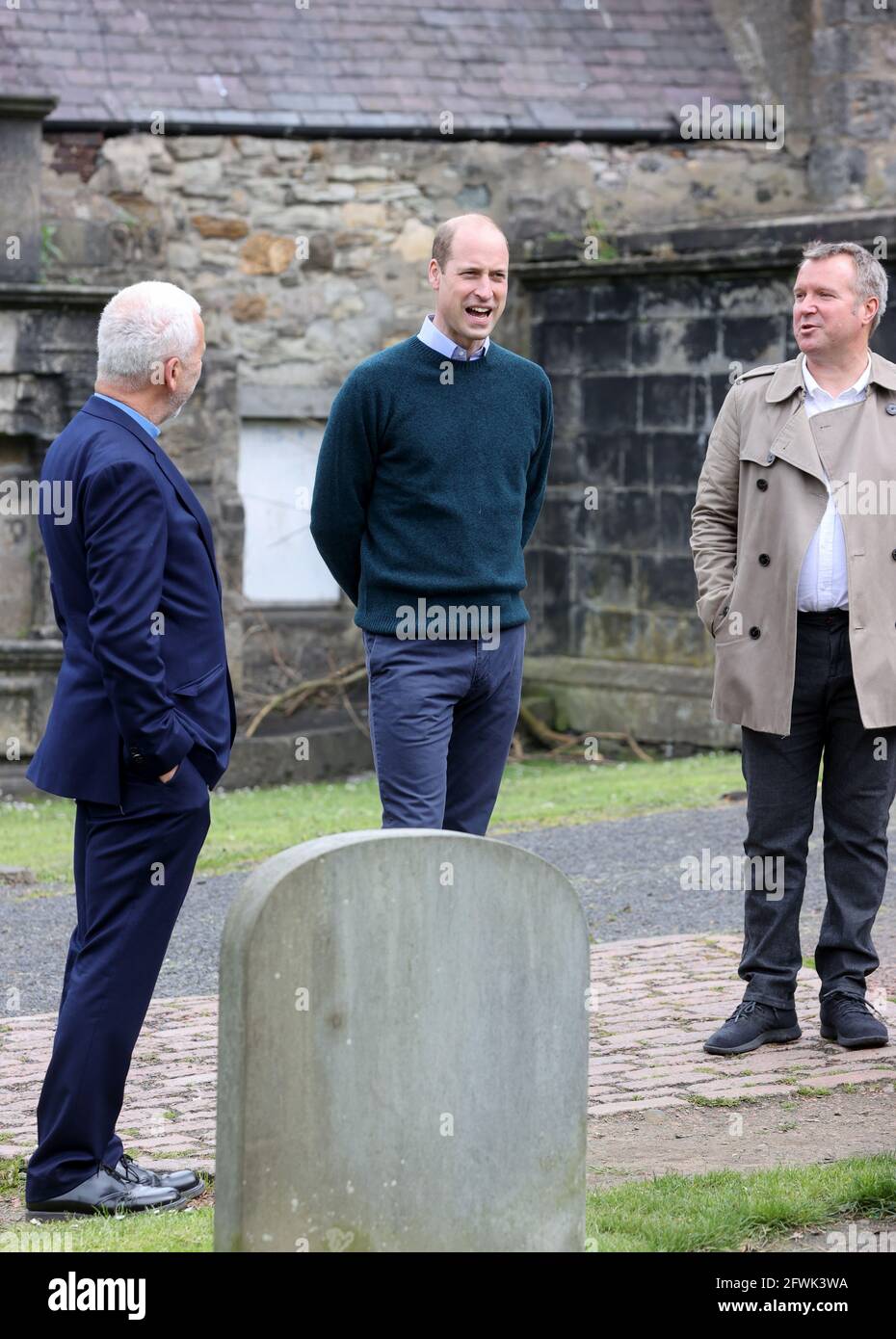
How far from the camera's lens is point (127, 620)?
14.4ft

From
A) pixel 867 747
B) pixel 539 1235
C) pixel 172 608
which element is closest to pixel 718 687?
pixel 867 747

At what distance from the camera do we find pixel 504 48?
52.4ft

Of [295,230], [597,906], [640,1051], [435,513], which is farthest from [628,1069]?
[295,230]

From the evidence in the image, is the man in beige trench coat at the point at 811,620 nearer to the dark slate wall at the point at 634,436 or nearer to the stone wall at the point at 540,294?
the dark slate wall at the point at 634,436

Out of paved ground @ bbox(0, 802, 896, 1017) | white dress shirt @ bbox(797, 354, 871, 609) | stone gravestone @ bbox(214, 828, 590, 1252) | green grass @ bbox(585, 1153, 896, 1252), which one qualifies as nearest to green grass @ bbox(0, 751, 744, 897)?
paved ground @ bbox(0, 802, 896, 1017)

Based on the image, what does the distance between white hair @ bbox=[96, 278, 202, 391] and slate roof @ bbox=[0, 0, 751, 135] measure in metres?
9.75

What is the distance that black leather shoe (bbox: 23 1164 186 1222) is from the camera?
4469 mm

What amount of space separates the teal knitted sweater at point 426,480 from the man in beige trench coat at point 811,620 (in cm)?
77

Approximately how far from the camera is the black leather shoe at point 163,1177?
466 centimetres

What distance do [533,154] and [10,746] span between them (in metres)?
6.02

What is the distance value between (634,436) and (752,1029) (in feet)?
30.7

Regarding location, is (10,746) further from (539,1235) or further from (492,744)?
(539,1235)

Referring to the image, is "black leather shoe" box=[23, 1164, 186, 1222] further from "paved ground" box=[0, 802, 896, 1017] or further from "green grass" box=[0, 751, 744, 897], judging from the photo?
"green grass" box=[0, 751, 744, 897]

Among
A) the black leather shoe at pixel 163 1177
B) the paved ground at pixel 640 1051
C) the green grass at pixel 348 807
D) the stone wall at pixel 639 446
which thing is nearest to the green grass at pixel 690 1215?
the black leather shoe at pixel 163 1177
